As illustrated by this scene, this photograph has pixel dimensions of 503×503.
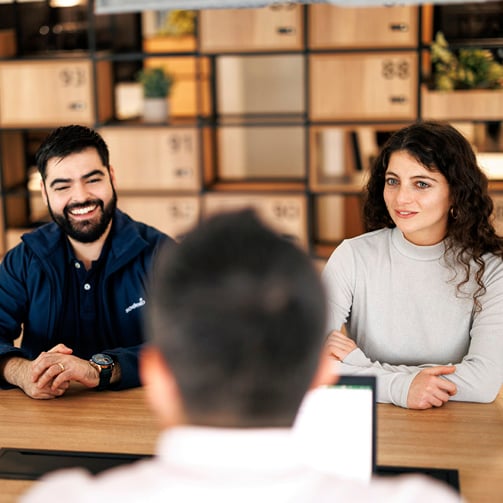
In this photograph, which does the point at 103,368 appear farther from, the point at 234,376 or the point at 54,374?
the point at 234,376

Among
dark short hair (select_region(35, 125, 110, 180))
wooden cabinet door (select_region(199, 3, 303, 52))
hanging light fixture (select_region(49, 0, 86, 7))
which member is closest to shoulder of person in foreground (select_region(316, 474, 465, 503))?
dark short hair (select_region(35, 125, 110, 180))

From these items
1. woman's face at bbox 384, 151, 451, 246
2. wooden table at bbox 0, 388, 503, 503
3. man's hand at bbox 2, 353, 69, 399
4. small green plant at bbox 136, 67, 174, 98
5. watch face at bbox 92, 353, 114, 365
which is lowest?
wooden table at bbox 0, 388, 503, 503

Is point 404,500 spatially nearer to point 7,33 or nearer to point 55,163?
point 55,163

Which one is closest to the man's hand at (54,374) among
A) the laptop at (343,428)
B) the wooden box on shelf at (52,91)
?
the laptop at (343,428)

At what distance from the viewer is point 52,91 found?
4.66m

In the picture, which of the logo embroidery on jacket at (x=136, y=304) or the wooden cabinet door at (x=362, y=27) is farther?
the wooden cabinet door at (x=362, y=27)

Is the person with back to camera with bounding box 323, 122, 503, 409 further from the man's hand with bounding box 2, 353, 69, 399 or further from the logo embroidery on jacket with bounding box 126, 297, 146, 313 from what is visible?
the man's hand with bounding box 2, 353, 69, 399

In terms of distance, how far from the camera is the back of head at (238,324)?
77 cm

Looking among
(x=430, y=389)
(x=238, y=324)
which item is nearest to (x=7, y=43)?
(x=430, y=389)

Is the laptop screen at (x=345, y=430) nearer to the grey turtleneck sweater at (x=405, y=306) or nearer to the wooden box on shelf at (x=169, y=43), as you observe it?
the grey turtleneck sweater at (x=405, y=306)

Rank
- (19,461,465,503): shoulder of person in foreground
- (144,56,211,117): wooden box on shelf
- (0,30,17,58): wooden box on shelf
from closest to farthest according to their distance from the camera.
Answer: (19,461,465,503): shoulder of person in foreground
(0,30,17,58): wooden box on shelf
(144,56,211,117): wooden box on shelf

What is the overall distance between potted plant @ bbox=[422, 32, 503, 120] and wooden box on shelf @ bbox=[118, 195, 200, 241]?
1326mm

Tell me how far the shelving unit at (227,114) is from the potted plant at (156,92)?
81 millimetres

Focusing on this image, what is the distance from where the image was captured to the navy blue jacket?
2248 mm
